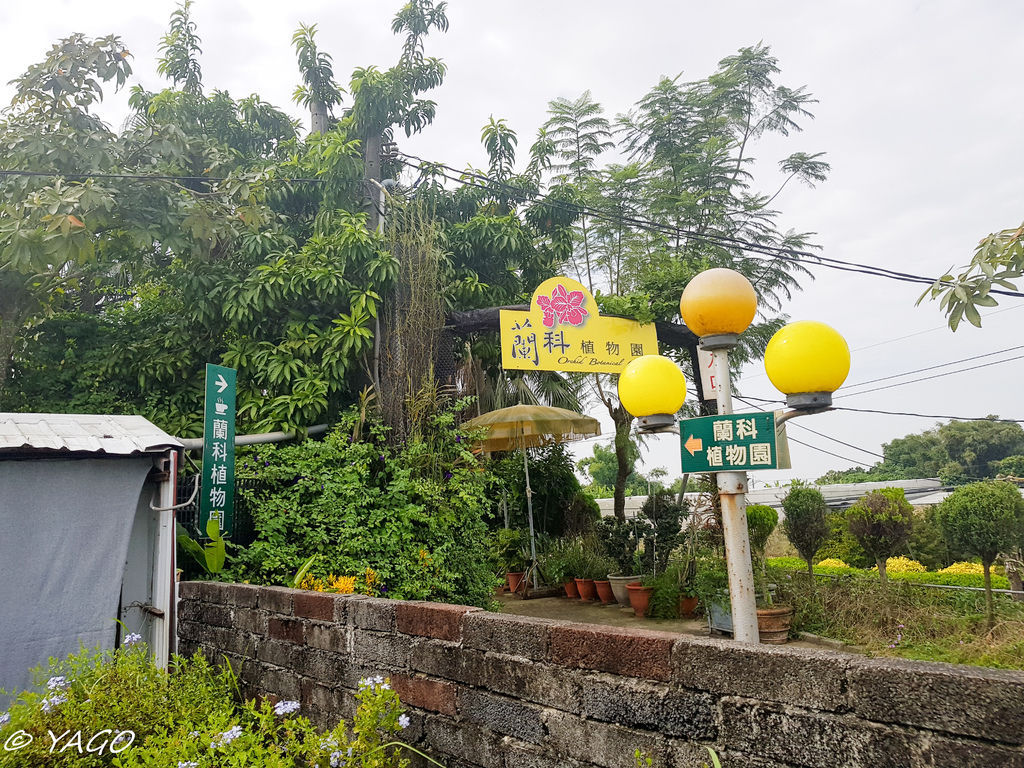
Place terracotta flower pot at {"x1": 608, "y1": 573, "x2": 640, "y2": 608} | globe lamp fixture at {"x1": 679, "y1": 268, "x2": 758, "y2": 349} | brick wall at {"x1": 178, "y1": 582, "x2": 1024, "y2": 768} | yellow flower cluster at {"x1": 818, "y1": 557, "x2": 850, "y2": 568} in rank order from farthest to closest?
yellow flower cluster at {"x1": 818, "y1": 557, "x2": 850, "y2": 568} → terracotta flower pot at {"x1": 608, "y1": 573, "x2": 640, "y2": 608} → globe lamp fixture at {"x1": 679, "y1": 268, "x2": 758, "y2": 349} → brick wall at {"x1": 178, "y1": 582, "x2": 1024, "y2": 768}

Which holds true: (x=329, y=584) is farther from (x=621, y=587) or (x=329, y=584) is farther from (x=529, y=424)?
(x=621, y=587)

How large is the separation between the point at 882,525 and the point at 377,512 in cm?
527

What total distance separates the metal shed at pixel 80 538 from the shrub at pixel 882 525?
6.64m

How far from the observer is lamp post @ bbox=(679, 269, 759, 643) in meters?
3.30

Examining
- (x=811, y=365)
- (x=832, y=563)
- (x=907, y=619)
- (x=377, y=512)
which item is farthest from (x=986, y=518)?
(x=832, y=563)

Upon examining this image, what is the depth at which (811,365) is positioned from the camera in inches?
123

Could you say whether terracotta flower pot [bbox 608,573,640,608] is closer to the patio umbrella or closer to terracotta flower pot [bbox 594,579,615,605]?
terracotta flower pot [bbox 594,579,615,605]

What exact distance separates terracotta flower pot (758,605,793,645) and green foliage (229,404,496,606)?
2.45 metres

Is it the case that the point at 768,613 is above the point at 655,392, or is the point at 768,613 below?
below

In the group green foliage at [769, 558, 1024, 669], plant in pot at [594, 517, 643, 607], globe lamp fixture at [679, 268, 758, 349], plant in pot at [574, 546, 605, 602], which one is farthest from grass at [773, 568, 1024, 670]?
globe lamp fixture at [679, 268, 758, 349]

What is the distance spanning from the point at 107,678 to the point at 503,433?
16.9 feet

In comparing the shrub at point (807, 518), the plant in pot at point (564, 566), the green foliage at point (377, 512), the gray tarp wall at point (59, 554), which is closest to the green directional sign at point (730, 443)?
the green foliage at point (377, 512)

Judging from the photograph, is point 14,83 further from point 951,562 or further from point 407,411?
point 951,562

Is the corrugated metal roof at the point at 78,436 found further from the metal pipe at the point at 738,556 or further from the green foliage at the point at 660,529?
the green foliage at the point at 660,529
